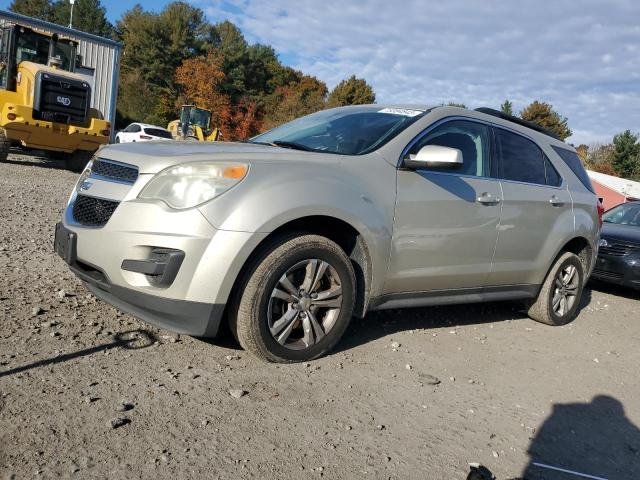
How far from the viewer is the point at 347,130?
13.7 feet

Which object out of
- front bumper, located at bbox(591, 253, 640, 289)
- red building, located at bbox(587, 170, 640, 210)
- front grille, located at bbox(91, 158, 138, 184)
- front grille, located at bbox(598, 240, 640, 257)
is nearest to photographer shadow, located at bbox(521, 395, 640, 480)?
front grille, located at bbox(91, 158, 138, 184)

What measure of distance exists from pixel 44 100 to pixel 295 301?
11.8 meters

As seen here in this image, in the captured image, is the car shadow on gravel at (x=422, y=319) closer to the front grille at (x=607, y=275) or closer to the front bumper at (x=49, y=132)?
the front grille at (x=607, y=275)

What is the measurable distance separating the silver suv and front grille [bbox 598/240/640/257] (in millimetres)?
3498

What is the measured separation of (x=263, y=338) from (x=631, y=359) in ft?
11.4

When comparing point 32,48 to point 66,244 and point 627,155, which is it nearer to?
point 66,244

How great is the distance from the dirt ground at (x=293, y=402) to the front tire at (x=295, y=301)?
156 millimetres

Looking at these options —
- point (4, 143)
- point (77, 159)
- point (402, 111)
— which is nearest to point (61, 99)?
point (4, 143)

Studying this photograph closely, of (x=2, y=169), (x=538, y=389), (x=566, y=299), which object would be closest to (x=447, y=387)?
(x=538, y=389)

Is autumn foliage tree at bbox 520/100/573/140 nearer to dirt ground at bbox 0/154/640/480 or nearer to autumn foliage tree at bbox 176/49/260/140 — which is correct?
autumn foliage tree at bbox 176/49/260/140

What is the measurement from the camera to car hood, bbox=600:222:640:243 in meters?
7.71

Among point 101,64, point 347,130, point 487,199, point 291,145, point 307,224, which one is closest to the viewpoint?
point 307,224

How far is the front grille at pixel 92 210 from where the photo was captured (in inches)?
126

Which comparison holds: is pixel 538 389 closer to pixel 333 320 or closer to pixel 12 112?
pixel 333 320
